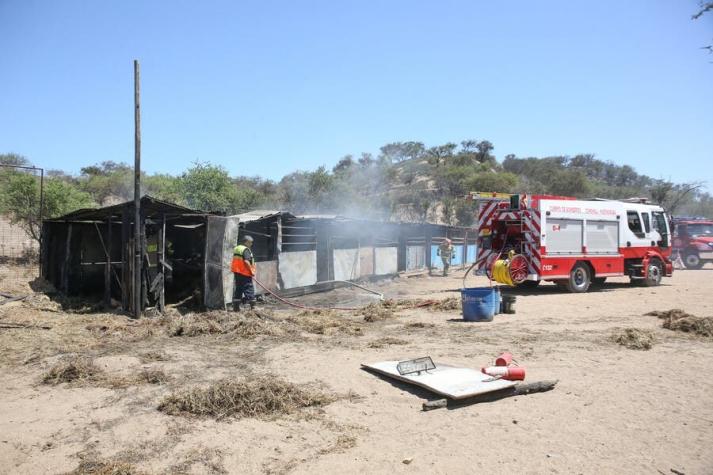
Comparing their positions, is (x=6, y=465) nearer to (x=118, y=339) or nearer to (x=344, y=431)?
(x=344, y=431)

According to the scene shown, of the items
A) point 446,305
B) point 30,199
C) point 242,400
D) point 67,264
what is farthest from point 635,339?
point 30,199

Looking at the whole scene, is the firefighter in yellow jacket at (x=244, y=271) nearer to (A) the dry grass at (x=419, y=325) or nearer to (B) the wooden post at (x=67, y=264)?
(A) the dry grass at (x=419, y=325)

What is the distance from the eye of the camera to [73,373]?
6176mm

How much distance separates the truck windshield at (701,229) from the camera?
2438 centimetres

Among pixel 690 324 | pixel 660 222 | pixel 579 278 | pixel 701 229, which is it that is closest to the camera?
pixel 690 324

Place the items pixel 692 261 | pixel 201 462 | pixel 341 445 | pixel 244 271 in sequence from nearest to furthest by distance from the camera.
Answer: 1. pixel 201 462
2. pixel 341 445
3. pixel 244 271
4. pixel 692 261

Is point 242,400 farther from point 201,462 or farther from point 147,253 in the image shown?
point 147,253

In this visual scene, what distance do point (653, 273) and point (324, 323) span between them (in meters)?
12.4

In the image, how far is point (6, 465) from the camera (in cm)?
395

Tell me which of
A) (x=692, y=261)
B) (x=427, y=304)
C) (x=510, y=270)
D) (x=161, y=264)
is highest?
(x=161, y=264)

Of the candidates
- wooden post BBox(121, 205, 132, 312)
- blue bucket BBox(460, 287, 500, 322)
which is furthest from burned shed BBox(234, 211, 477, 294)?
blue bucket BBox(460, 287, 500, 322)

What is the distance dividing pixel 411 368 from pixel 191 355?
351 centimetres

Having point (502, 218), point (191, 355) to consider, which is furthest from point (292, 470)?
point (502, 218)

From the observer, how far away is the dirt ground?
400 cm
